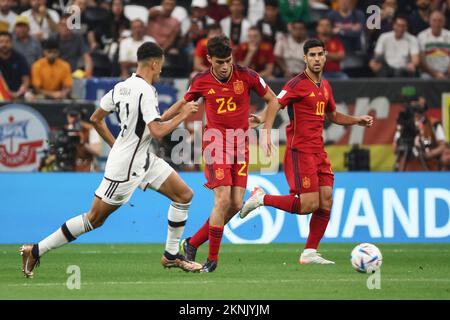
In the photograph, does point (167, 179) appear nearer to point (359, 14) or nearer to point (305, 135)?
point (305, 135)

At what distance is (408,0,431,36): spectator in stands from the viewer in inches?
784

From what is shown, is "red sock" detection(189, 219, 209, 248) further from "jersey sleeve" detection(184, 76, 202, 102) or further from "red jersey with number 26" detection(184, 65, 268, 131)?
"jersey sleeve" detection(184, 76, 202, 102)

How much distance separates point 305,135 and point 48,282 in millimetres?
3396

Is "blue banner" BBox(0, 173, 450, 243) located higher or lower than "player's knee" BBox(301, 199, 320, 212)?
lower

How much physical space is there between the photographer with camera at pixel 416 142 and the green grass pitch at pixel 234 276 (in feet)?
8.96

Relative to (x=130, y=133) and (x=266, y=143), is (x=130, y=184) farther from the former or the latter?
(x=266, y=143)

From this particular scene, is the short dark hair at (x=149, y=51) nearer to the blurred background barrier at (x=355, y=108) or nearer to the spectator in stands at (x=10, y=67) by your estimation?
the blurred background barrier at (x=355, y=108)

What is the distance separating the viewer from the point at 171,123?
9.83 metres

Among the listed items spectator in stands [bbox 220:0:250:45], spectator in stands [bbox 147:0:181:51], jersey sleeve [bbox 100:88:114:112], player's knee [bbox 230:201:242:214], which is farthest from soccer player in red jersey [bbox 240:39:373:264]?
spectator in stands [bbox 147:0:181:51]

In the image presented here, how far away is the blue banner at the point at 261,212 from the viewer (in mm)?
15078

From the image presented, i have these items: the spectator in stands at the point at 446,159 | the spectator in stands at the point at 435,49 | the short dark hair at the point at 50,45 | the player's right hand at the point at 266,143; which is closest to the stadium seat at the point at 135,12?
the short dark hair at the point at 50,45

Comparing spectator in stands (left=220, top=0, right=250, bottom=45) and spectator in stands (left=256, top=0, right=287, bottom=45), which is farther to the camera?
→ spectator in stands (left=256, top=0, right=287, bottom=45)

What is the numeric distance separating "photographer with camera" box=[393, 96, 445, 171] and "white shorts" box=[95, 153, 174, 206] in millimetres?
6882

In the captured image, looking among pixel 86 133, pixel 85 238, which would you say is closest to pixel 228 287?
pixel 85 238
